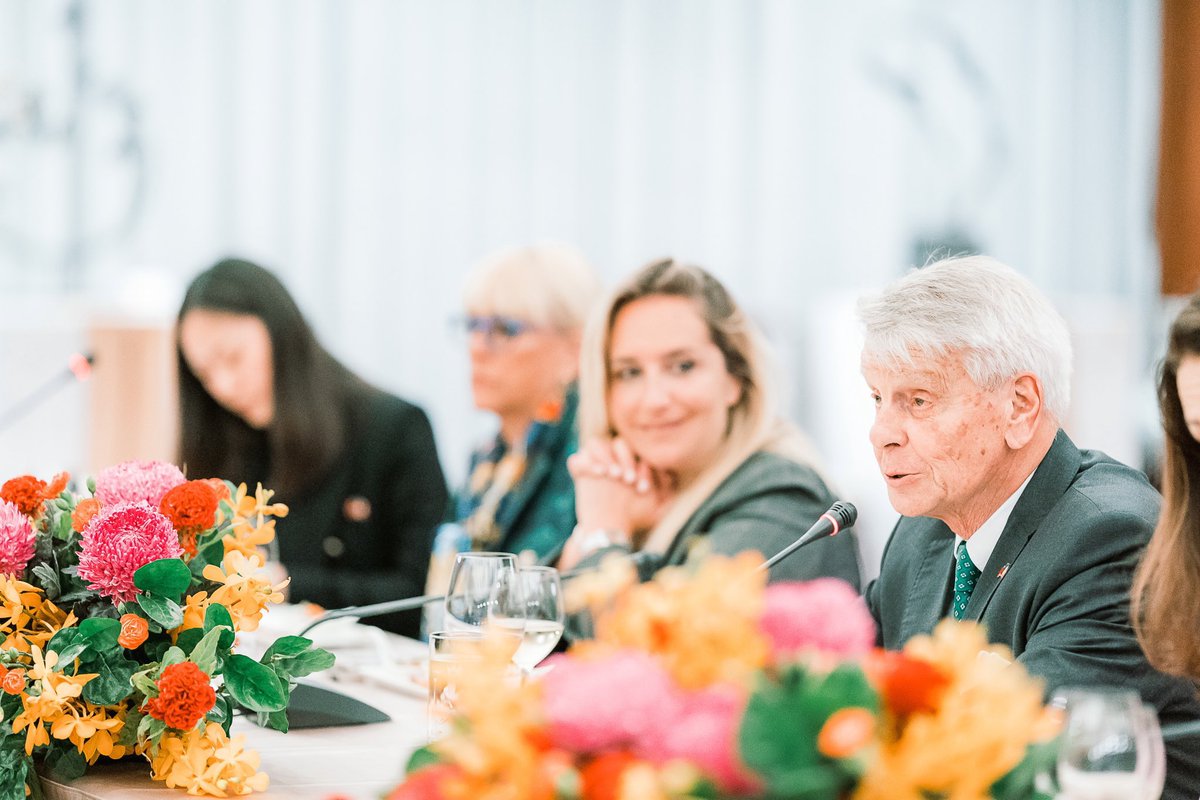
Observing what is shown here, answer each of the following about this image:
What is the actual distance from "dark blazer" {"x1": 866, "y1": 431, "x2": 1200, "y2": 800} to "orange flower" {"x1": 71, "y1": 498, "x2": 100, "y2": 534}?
1.03 m

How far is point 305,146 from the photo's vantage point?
4996 millimetres

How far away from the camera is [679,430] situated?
2.69m

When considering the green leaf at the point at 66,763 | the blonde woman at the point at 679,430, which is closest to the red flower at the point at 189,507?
the green leaf at the point at 66,763

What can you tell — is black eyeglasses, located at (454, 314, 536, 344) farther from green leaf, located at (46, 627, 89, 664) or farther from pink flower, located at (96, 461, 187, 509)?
green leaf, located at (46, 627, 89, 664)

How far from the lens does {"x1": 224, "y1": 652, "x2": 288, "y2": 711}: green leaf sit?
1.48 metres

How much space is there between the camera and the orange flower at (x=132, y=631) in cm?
145

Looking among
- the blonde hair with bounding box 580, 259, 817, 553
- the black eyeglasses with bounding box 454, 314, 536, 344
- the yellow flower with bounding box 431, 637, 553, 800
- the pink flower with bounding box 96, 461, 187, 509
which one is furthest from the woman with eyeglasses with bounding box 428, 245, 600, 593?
the yellow flower with bounding box 431, 637, 553, 800

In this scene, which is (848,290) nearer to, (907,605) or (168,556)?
(907,605)

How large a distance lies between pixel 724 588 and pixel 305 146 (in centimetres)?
439

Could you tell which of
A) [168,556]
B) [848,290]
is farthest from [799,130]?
[168,556]

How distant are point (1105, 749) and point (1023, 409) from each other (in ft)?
2.87

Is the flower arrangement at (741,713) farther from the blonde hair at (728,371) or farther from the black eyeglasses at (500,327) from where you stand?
the black eyeglasses at (500,327)

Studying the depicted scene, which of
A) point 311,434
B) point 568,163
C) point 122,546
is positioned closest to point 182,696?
point 122,546

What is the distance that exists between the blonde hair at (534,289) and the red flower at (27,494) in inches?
73.0
